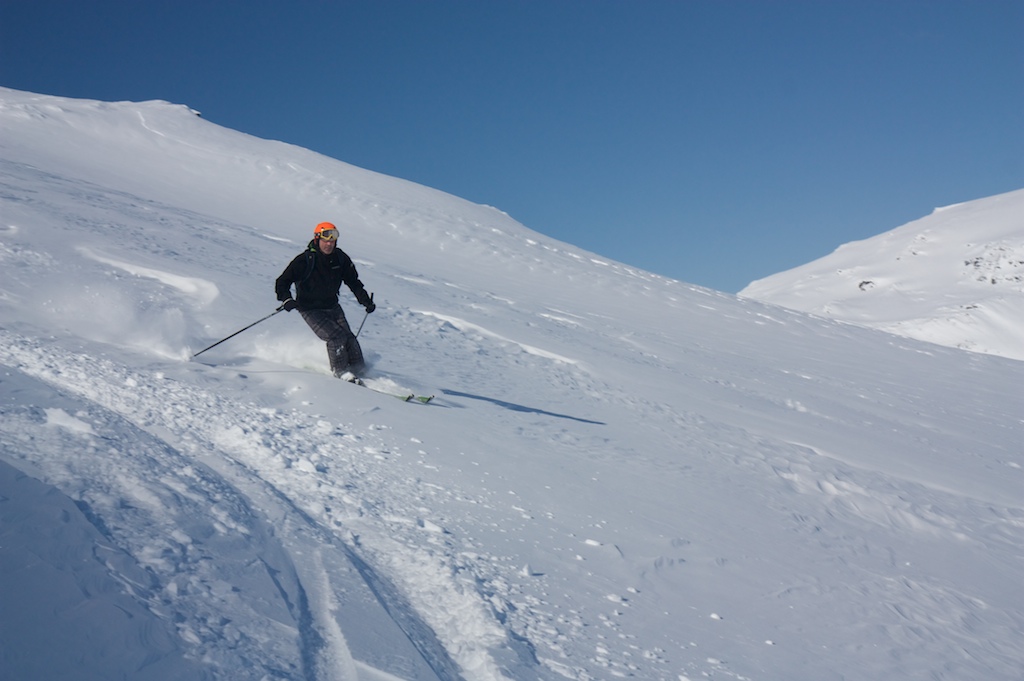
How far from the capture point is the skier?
757cm

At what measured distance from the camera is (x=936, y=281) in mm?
55750

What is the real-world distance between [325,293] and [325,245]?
532mm

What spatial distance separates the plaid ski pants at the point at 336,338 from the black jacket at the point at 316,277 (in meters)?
0.10

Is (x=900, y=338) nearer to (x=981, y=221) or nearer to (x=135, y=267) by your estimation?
(x=135, y=267)

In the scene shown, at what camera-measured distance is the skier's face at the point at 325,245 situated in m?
7.61

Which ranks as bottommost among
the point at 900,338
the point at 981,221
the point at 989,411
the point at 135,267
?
the point at 135,267

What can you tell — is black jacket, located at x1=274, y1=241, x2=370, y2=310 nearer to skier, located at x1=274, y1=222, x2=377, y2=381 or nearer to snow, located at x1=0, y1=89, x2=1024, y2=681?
skier, located at x1=274, y1=222, x2=377, y2=381

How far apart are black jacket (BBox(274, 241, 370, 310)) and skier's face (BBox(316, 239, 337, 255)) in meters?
0.04

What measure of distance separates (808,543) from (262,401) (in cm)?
440

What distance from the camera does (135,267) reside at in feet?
31.0

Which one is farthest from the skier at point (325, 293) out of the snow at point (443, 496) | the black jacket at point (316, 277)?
the snow at point (443, 496)

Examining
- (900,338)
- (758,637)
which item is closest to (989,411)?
(900,338)

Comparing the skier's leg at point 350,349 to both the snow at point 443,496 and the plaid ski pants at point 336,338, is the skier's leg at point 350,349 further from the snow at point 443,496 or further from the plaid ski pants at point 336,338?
the snow at point 443,496

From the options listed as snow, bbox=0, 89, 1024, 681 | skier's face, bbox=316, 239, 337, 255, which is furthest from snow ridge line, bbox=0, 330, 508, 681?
skier's face, bbox=316, 239, 337, 255
